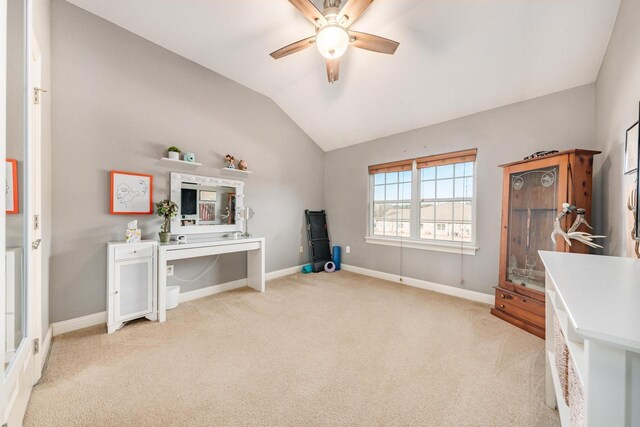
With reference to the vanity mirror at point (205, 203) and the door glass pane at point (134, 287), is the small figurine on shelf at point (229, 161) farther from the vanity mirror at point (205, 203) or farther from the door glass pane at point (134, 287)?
the door glass pane at point (134, 287)

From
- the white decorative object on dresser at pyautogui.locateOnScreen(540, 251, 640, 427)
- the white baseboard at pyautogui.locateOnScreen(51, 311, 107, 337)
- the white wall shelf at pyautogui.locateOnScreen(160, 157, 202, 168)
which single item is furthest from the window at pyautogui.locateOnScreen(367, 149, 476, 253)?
the white baseboard at pyautogui.locateOnScreen(51, 311, 107, 337)

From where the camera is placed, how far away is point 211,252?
2.89 m

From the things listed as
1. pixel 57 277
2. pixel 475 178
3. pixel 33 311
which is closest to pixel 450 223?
pixel 475 178

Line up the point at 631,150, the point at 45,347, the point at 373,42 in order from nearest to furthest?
the point at 631,150 → the point at 45,347 → the point at 373,42

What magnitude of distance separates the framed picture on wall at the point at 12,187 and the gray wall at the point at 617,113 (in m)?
3.53

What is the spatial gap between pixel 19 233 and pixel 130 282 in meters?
1.08

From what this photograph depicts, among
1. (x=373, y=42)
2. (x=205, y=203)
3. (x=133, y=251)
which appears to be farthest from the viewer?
(x=205, y=203)

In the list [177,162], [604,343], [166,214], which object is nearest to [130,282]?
[166,214]

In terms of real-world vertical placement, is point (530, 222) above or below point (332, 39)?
below

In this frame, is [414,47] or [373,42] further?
[414,47]

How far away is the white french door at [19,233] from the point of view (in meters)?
1.19

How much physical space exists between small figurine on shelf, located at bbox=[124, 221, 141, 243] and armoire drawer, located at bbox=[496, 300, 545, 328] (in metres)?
3.72

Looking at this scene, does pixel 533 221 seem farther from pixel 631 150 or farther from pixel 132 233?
pixel 132 233

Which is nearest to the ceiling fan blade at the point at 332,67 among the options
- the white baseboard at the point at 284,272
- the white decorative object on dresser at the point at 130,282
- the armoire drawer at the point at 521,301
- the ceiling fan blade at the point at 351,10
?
the ceiling fan blade at the point at 351,10
